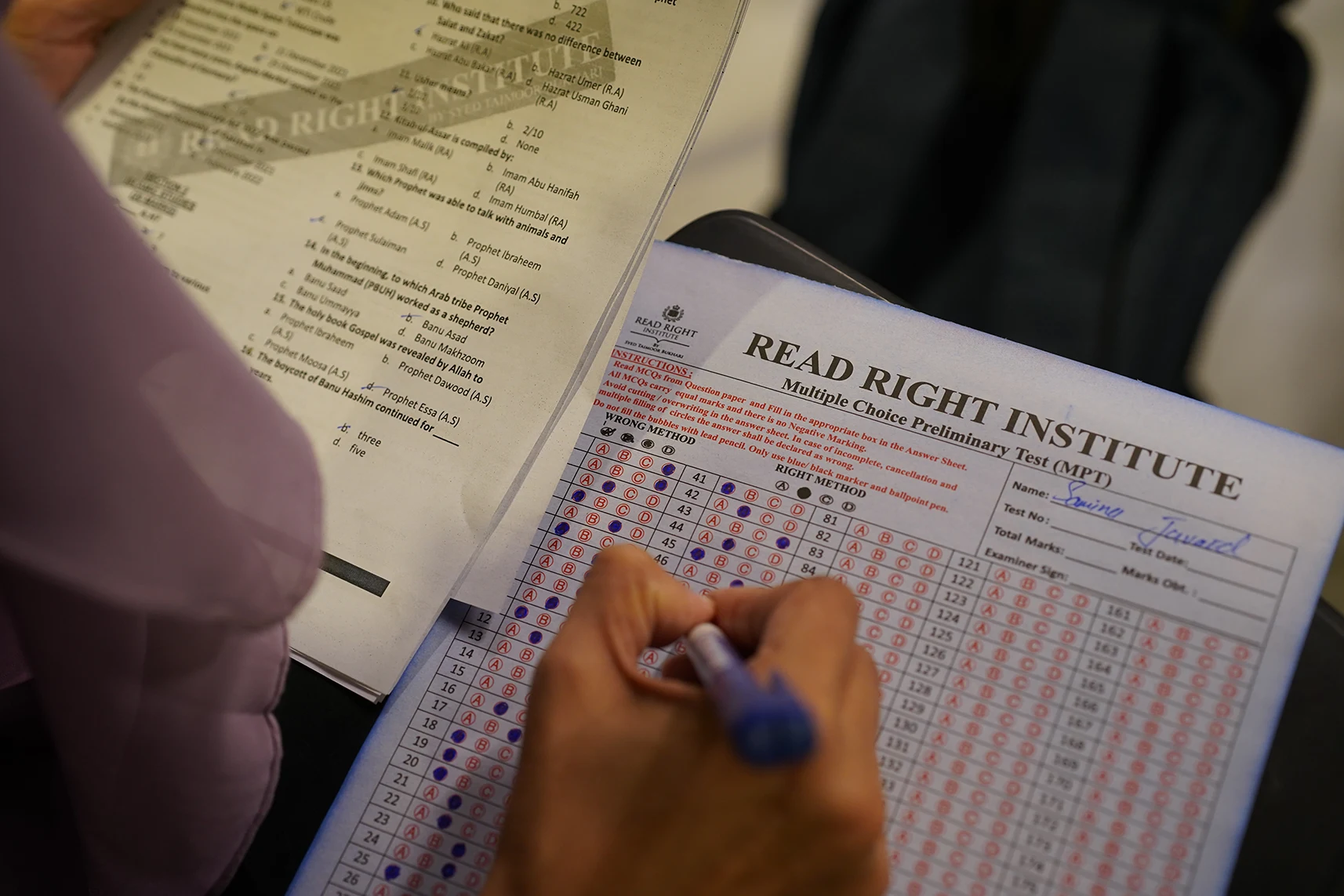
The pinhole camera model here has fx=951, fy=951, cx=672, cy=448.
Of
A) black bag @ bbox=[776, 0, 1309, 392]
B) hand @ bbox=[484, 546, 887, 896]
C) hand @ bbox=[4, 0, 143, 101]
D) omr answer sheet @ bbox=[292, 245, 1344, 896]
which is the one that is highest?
black bag @ bbox=[776, 0, 1309, 392]

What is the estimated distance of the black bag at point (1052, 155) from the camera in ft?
2.33

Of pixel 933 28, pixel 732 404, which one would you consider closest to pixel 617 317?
pixel 732 404

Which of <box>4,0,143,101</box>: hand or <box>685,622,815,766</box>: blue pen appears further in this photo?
<box>4,0,143,101</box>: hand

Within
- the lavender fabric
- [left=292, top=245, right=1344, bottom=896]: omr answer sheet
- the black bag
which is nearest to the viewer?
the lavender fabric

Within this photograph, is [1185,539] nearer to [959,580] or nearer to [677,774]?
[959,580]

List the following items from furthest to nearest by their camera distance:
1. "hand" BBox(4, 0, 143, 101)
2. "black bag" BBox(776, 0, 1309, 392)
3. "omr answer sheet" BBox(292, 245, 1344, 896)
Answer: "black bag" BBox(776, 0, 1309, 392) → "hand" BBox(4, 0, 143, 101) → "omr answer sheet" BBox(292, 245, 1344, 896)

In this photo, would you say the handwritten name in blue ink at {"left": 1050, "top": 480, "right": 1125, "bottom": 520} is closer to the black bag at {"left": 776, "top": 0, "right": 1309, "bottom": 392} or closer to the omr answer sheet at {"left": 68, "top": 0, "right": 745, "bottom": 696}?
the omr answer sheet at {"left": 68, "top": 0, "right": 745, "bottom": 696}

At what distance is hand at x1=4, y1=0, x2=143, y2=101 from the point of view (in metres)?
0.48

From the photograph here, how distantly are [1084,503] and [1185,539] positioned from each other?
0.04 meters

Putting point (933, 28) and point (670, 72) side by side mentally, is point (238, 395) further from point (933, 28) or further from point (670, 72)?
point (933, 28)

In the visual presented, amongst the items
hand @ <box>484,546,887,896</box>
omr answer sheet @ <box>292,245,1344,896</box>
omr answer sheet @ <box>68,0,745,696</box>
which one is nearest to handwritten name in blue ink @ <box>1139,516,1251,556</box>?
omr answer sheet @ <box>292,245,1344,896</box>

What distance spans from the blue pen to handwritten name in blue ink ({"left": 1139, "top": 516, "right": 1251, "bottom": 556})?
199mm

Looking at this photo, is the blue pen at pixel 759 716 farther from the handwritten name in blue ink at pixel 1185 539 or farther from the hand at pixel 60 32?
the hand at pixel 60 32

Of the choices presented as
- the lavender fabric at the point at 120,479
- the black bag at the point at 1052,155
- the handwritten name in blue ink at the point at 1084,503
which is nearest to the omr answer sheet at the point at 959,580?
the handwritten name in blue ink at the point at 1084,503
